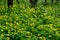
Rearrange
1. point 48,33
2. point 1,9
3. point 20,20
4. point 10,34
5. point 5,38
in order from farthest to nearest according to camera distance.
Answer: point 1,9, point 20,20, point 48,33, point 10,34, point 5,38

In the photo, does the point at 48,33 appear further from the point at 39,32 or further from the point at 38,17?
the point at 38,17

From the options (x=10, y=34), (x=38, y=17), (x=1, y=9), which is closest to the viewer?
(x=10, y=34)

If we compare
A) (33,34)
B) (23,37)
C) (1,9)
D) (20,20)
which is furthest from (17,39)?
(1,9)

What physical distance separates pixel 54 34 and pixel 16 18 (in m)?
3.13

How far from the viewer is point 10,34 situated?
9.27 m

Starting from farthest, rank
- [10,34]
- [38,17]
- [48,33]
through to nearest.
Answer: [38,17]
[48,33]
[10,34]

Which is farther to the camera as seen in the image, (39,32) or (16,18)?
(16,18)

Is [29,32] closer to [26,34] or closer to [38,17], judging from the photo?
[26,34]

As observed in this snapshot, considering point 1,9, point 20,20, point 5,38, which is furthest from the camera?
point 1,9

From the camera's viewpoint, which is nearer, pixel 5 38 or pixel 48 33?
pixel 5 38

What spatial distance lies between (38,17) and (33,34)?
3721mm

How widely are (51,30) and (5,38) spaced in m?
2.59

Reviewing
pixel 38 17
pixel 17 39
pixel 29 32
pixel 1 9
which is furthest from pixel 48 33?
pixel 1 9

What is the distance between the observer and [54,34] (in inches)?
388
